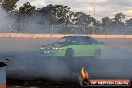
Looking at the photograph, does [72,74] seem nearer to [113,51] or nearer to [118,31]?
[113,51]

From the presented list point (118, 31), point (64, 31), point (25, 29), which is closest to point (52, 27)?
point (64, 31)

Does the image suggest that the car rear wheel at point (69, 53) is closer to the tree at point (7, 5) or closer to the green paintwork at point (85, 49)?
the green paintwork at point (85, 49)

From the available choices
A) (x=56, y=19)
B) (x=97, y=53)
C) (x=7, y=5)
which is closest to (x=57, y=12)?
(x=56, y=19)

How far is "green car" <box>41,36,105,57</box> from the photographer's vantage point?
53.6ft

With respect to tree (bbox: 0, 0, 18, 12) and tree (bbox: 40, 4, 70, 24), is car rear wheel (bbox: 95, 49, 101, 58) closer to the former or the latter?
tree (bbox: 0, 0, 18, 12)

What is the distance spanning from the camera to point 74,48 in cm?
1689

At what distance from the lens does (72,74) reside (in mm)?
11852

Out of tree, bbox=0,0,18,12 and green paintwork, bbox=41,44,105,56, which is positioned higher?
tree, bbox=0,0,18,12

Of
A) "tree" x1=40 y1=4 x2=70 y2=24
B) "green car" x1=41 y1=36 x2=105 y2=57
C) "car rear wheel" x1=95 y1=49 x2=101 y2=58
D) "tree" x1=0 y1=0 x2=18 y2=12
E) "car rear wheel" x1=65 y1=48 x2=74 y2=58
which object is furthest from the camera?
"tree" x1=40 y1=4 x2=70 y2=24

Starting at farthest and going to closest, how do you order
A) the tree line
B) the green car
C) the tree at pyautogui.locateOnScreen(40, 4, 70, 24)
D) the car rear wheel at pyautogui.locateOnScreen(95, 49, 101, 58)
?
the tree at pyautogui.locateOnScreen(40, 4, 70, 24), the tree line, the car rear wheel at pyautogui.locateOnScreen(95, 49, 101, 58), the green car

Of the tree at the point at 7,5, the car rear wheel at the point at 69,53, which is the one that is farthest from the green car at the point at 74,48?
the tree at the point at 7,5

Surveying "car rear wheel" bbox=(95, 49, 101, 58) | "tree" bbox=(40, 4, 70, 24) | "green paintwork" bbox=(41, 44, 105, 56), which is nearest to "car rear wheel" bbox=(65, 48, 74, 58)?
"green paintwork" bbox=(41, 44, 105, 56)

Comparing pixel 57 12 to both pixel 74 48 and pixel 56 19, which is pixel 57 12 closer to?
pixel 56 19

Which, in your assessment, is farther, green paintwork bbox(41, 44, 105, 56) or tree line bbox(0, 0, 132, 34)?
tree line bbox(0, 0, 132, 34)
